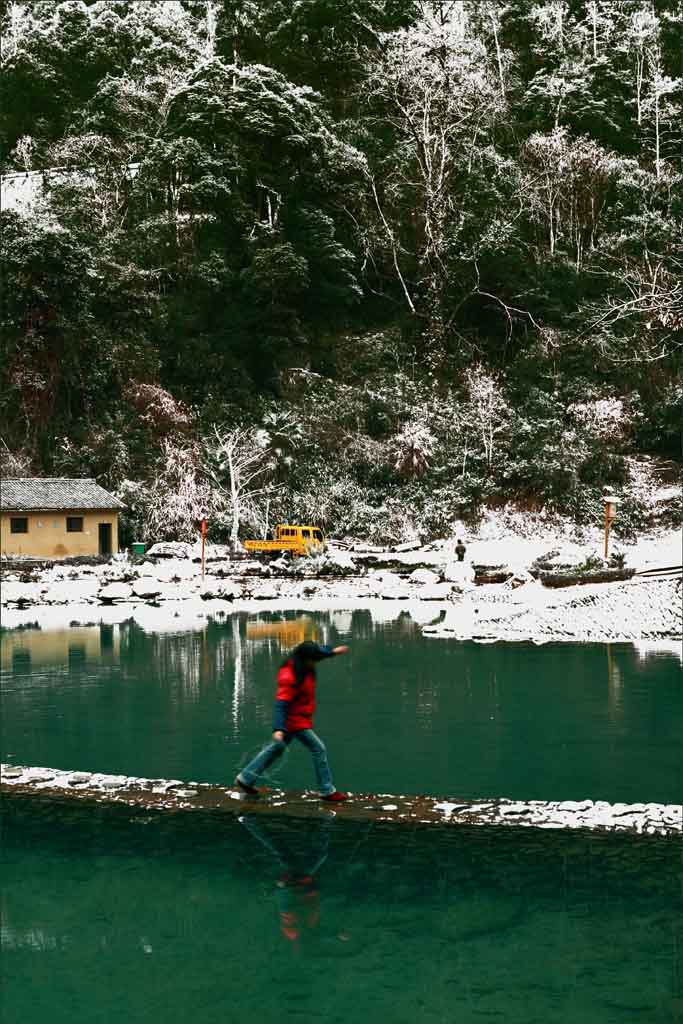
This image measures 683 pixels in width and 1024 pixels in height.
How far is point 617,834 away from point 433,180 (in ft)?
140

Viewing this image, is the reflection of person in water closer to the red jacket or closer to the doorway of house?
the red jacket

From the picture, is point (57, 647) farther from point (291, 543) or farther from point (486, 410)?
point (486, 410)

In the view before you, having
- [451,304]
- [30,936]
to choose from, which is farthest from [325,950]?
[451,304]

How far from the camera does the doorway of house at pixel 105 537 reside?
116ft

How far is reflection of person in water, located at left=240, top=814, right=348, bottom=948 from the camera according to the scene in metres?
5.71

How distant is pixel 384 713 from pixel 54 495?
80.3 ft

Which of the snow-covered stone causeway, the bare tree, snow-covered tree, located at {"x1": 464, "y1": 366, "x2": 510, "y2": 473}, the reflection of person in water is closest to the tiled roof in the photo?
the bare tree

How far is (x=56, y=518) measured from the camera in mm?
34344

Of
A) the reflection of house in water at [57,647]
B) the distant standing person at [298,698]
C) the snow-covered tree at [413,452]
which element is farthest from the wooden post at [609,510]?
the distant standing person at [298,698]

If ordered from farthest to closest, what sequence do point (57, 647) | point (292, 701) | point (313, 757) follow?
point (57, 647) < point (313, 757) < point (292, 701)

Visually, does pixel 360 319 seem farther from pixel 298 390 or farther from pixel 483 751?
pixel 483 751

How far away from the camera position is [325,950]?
211 inches

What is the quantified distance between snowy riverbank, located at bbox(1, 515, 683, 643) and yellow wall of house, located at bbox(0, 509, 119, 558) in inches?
66.9

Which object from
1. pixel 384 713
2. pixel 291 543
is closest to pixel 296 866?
pixel 384 713
